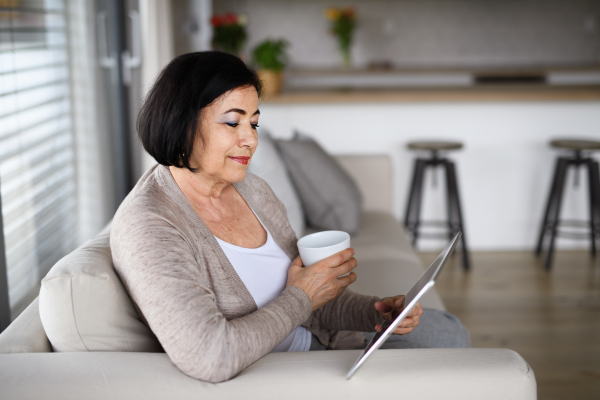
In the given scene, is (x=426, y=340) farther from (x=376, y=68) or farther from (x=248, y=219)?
(x=376, y=68)

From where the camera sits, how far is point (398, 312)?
1.19 metres

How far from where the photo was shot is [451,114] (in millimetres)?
3469

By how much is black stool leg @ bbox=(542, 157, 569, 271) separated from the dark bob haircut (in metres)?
2.62

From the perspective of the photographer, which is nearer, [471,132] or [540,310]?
[540,310]

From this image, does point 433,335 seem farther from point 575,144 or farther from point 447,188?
point 575,144

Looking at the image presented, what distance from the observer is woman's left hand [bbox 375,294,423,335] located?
1.18 meters

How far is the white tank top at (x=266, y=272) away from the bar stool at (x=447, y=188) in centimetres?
204

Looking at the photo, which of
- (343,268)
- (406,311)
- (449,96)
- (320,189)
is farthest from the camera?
(449,96)

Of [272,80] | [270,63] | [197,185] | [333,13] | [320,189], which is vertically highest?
[333,13]

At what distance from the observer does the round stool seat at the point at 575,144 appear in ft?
10.1

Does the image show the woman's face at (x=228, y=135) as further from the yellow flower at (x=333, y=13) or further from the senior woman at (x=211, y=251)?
the yellow flower at (x=333, y=13)

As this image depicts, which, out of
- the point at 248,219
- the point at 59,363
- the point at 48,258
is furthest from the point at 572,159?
the point at 59,363

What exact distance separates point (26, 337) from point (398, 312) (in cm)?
74

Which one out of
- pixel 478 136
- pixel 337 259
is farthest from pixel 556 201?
pixel 337 259
